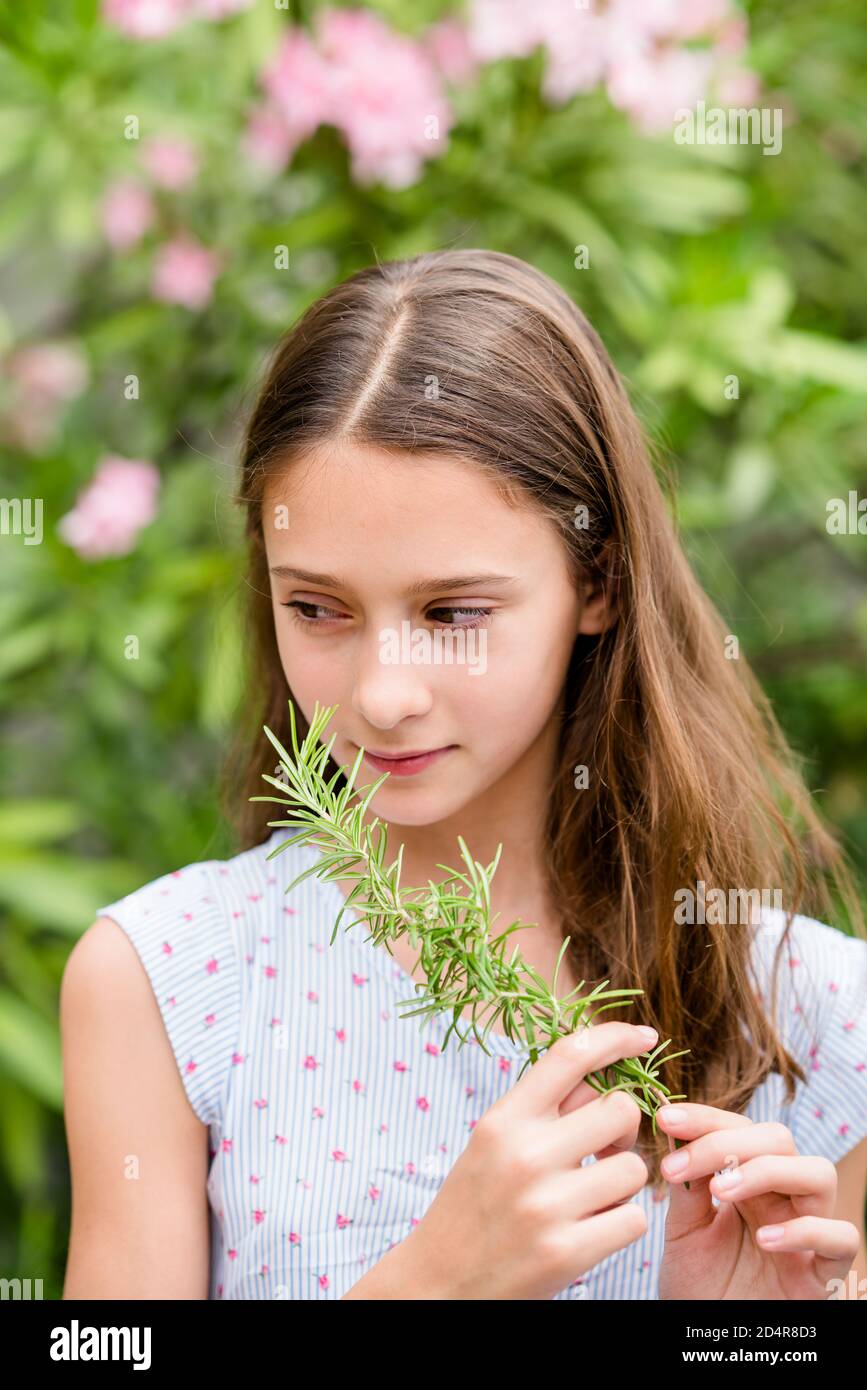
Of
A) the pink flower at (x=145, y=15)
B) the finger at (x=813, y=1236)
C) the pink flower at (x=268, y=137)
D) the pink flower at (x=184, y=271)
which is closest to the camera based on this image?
the finger at (x=813, y=1236)

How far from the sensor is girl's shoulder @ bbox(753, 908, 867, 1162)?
3.84 ft

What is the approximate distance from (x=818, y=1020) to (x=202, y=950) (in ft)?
1.80

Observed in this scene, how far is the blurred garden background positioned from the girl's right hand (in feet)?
3.73

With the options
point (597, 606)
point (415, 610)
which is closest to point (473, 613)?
point (415, 610)

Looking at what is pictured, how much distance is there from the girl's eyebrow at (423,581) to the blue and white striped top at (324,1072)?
27cm

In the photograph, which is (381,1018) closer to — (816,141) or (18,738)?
(18,738)

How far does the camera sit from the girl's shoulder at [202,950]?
1.11 meters

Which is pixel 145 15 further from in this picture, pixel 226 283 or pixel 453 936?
pixel 453 936

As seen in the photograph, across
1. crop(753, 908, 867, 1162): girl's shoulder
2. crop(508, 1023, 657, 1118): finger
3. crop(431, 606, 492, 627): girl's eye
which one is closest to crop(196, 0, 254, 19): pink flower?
crop(431, 606, 492, 627): girl's eye

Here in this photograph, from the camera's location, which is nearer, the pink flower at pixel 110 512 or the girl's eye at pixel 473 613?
the girl's eye at pixel 473 613

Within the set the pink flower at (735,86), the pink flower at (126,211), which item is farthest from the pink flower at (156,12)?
the pink flower at (735,86)

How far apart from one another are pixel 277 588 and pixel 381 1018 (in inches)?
15.5

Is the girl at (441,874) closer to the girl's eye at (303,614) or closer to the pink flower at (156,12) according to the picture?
the girl's eye at (303,614)
